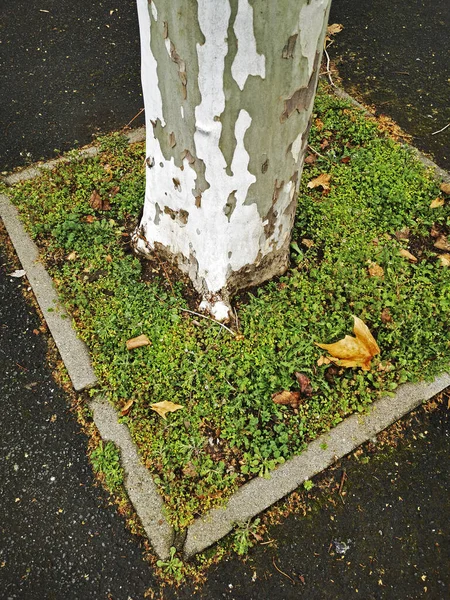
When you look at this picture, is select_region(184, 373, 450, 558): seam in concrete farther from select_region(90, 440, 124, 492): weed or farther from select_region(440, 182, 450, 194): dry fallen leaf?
select_region(440, 182, 450, 194): dry fallen leaf

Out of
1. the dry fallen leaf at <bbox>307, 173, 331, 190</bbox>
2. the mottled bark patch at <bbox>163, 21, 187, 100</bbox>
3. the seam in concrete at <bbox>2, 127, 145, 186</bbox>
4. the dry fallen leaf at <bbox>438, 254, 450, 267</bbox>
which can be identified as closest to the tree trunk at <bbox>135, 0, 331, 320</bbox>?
the mottled bark patch at <bbox>163, 21, 187, 100</bbox>

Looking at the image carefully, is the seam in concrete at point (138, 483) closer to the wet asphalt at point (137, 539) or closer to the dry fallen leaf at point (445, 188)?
the wet asphalt at point (137, 539)

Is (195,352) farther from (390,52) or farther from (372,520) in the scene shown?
(390,52)

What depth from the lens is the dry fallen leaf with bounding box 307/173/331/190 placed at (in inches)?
126

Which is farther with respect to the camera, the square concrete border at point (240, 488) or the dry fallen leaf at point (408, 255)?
the dry fallen leaf at point (408, 255)

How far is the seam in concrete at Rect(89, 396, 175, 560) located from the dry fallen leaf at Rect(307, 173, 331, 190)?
Result: 6.42ft

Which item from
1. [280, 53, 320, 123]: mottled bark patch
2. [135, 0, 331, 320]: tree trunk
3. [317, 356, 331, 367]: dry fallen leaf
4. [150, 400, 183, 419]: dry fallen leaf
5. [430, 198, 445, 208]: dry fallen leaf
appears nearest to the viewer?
[135, 0, 331, 320]: tree trunk

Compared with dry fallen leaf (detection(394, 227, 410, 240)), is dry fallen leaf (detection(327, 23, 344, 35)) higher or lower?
higher

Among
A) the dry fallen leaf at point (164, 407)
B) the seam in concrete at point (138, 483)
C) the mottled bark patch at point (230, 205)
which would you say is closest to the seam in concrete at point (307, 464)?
the seam in concrete at point (138, 483)

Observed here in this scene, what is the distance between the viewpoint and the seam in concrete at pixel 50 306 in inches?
96.4

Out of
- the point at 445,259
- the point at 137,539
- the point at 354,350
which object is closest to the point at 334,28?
the point at 445,259

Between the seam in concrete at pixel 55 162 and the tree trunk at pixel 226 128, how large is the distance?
1.14 m

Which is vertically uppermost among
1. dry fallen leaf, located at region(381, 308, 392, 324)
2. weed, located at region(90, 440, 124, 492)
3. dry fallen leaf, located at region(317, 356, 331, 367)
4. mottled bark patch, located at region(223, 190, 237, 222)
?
mottled bark patch, located at region(223, 190, 237, 222)

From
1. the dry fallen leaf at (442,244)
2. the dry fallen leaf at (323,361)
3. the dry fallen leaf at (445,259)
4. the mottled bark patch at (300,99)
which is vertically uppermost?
the mottled bark patch at (300,99)
